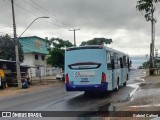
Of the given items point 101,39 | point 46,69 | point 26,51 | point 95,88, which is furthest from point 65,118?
point 101,39

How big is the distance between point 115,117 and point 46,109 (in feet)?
14.6

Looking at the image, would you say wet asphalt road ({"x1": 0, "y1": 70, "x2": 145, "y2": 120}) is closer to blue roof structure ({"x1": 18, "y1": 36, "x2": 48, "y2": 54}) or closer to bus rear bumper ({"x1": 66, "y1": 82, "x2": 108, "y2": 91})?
bus rear bumper ({"x1": 66, "y1": 82, "x2": 108, "y2": 91})

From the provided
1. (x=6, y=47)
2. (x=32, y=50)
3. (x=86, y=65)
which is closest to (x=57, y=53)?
(x=6, y=47)

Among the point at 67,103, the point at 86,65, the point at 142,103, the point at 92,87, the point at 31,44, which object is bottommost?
the point at 67,103

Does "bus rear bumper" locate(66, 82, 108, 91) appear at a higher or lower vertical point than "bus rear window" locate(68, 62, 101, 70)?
lower

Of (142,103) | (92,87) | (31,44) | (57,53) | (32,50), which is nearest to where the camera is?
(142,103)

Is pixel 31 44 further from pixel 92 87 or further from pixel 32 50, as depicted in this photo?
pixel 92 87

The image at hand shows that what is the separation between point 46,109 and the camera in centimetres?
1557

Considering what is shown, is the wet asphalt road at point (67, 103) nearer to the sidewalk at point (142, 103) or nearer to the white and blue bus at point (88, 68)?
the sidewalk at point (142, 103)

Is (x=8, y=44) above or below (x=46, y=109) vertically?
above

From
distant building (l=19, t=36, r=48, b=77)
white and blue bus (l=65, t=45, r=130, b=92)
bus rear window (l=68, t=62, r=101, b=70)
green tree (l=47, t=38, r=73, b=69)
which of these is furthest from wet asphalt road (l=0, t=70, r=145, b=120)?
distant building (l=19, t=36, r=48, b=77)

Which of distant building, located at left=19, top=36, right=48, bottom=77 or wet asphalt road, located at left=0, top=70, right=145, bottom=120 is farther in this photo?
distant building, located at left=19, top=36, right=48, bottom=77

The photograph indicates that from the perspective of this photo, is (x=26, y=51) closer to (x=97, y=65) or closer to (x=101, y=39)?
(x=101, y=39)

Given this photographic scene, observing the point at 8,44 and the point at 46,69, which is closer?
the point at 8,44
